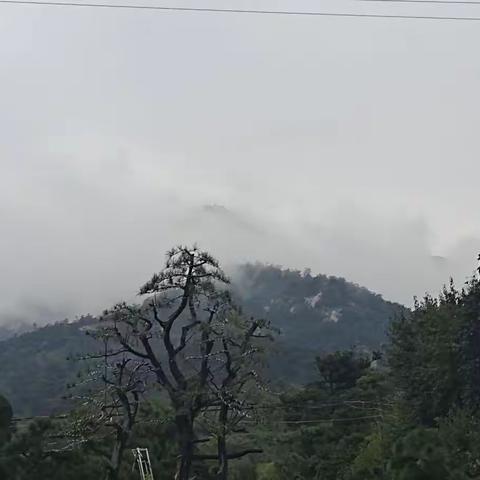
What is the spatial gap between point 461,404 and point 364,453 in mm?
4293

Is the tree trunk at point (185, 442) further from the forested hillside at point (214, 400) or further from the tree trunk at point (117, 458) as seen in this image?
the tree trunk at point (117, 458)

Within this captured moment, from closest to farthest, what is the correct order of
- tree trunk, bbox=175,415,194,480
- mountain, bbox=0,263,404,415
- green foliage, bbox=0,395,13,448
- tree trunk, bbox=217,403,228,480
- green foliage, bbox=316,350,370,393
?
green foliage, bbox=0,395,13,448
tree trunk, bbox=175,415,194,480
tree trunk, bbox=217,403,228,480
green foliage, bbox=316,350,370,393
mountain, bbox=0,263,404,415

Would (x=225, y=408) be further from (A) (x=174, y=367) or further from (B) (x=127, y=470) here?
(B) (x=127, y=470)

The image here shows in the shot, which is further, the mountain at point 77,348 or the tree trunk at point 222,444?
the mountain at point 77,348

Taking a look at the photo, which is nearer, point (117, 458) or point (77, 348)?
point (117, 458)

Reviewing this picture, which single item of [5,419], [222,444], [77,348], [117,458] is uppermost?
[77,348]

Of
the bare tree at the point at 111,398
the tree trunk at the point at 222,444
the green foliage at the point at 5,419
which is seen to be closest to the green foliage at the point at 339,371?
the tree trunk at the point at 222,444

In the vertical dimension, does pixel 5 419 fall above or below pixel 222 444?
above

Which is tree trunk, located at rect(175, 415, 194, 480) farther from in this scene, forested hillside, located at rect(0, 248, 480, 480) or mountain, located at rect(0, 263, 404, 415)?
mountain, located at rect(0, 263, 404, 415)

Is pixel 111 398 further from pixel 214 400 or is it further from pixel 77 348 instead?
pixel 77 348

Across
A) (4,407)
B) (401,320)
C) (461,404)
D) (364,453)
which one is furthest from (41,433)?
(401,320)

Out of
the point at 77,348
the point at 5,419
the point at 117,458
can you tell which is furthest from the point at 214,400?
the point at 77,348

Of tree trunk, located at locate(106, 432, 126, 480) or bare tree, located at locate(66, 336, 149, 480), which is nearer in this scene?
tree trunk, located at locate(106, 432, 126, 480)

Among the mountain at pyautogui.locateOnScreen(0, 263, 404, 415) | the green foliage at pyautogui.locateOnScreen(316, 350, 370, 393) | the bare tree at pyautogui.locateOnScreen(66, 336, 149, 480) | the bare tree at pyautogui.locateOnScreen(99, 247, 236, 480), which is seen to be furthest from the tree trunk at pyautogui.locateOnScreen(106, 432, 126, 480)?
the mountain at pyautogui.locateOnScreen(0, 263, 404, 415)
